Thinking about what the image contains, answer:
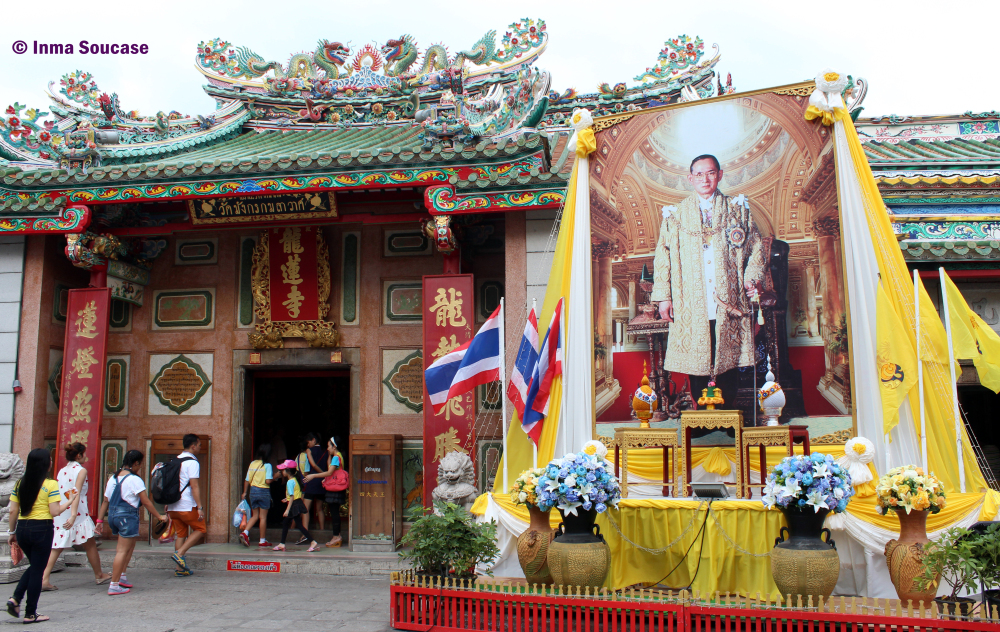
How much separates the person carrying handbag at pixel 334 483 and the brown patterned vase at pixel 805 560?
5.02 m

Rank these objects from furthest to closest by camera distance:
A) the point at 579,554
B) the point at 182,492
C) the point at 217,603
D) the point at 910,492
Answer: the point at 182,492 < the point at 217,603 < the point at 579,554 < the point at 910,492

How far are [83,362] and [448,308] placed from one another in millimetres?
4297

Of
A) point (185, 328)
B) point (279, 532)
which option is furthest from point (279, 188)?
point (279, 532)

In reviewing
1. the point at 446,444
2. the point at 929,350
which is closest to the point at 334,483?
the point at 446,444

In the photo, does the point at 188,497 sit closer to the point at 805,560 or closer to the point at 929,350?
the point at 805,560

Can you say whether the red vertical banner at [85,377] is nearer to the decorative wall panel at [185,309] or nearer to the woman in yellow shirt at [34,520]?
the decorative wall panel at [185,309]

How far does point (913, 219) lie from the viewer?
8836 mm

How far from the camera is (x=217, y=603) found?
6.52 metres

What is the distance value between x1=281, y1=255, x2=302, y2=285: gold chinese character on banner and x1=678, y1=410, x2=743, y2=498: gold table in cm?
535

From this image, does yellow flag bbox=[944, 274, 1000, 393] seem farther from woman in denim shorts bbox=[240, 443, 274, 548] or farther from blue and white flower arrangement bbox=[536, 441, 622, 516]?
woman in denim shorts bbox=[240, 443, 274, 548]

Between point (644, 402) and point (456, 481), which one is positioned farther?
point (456, 481)

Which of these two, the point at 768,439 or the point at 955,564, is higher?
the point at 768,439

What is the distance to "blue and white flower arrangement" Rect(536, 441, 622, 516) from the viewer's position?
5508 millimetres

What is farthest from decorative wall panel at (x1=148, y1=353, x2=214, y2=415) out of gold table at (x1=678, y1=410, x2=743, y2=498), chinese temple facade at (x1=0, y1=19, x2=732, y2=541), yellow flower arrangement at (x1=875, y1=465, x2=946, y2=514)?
yellow flower arrangement at (x1=875, y1=465, x2=946, y2=514)
